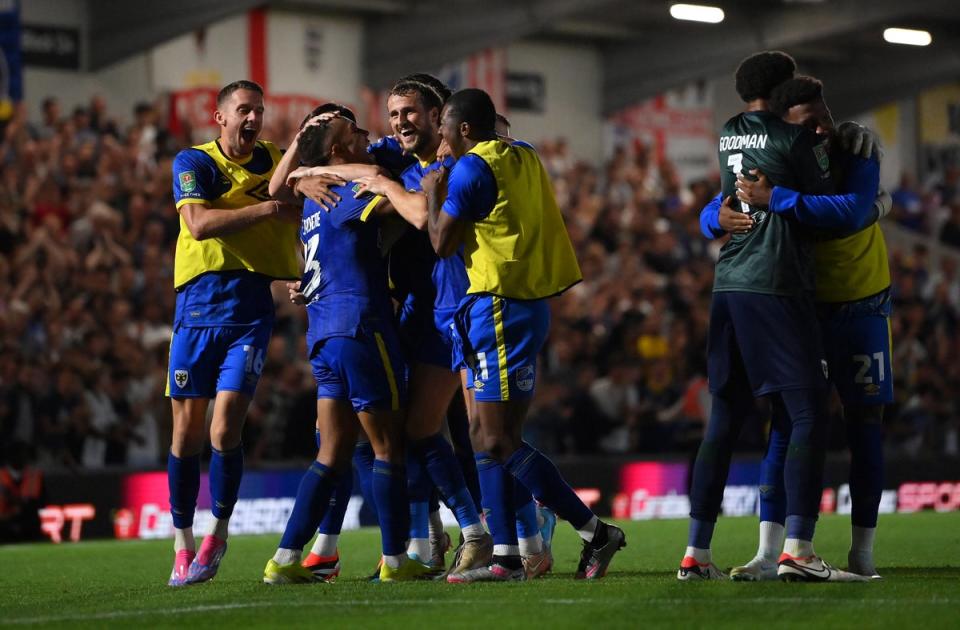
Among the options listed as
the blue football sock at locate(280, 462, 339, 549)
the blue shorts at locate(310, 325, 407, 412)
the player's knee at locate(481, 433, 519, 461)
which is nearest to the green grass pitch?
the blue football sock at locate(280, 462, 339, 549)

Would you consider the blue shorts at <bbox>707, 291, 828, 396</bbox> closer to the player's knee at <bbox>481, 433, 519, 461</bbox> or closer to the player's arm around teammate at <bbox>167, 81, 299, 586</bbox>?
the player's knee at <bbox>481, 433, 519, 461</bbox>

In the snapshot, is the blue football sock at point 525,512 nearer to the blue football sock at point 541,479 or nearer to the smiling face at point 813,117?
the blue football sock at point 541,479

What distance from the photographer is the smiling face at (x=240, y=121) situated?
27.2ft

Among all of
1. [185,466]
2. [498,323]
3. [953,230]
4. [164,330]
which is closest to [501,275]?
[498,323]

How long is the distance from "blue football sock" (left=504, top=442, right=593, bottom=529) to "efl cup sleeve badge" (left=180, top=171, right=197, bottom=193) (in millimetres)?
2304

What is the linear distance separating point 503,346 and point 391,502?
37.3 inches

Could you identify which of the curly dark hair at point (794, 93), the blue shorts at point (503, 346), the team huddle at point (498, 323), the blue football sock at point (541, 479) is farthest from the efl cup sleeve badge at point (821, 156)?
the blue football sock at point (541, 479)

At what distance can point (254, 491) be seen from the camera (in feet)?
46.3

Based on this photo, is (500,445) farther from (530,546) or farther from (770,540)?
(770,540)

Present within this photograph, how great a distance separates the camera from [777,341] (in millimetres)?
6852

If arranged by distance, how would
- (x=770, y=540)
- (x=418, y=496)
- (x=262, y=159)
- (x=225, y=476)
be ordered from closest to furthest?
(x=770, y=540) < (x=418, y=496) < (x=225, y=476) < (x=262, y=159)

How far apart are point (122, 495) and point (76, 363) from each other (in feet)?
5.16

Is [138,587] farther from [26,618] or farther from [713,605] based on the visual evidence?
[713,605]

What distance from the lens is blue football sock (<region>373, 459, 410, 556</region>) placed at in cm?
734
